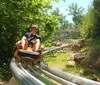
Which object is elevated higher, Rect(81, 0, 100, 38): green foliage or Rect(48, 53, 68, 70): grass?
Rect(81, 0, 100, 38): green foliage

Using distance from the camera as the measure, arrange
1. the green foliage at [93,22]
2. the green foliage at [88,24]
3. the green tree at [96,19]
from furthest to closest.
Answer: the green foliage at [88,24], the green foliage at [93,22], the green tree at [96,19]

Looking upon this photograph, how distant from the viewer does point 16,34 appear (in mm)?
13750

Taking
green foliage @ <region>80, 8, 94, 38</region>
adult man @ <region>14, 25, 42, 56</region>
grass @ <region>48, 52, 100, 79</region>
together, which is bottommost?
grass @ <region>48, 52, 100, 79</region>

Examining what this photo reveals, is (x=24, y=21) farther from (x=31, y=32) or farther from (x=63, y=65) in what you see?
(x=31, y=32)

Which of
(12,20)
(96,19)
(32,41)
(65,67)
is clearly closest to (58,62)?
(65,67)

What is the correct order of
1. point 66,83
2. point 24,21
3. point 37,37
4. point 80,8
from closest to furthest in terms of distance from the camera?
point 66,83 < point 37,37 < point 24,21 < point 80,8

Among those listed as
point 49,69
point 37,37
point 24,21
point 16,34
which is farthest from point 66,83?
point 24,21

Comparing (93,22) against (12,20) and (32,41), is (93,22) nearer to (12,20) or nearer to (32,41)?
(12,20)

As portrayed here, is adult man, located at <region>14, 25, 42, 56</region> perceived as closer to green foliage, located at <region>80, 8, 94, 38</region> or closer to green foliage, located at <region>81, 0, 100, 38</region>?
green foliage, located at <region>81, 0, 100, 38</region>

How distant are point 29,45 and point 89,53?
5.45m

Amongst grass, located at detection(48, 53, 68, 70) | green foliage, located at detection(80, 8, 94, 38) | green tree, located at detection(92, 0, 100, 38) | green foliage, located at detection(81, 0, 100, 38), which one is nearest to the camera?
grass, located at detection(48, 53, 68, 70)

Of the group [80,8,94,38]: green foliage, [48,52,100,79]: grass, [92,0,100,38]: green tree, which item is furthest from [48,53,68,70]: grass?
[80,8,94,38]: green foliage

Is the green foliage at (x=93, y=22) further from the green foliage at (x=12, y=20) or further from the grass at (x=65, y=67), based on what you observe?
the green foliage at (x=12, y=20)

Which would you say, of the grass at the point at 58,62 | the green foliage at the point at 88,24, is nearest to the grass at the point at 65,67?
the grass at the point at 58,62
